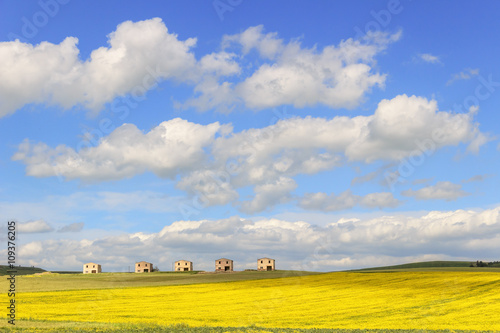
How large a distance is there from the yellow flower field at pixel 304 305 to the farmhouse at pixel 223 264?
300 ft

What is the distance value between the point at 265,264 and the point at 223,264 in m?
16.9

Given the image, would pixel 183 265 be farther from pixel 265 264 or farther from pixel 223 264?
pixel 265 264

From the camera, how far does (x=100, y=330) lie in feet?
117

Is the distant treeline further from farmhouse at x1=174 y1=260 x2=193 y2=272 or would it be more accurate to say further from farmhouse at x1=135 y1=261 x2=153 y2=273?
farmhouse at x1=135 y1=261 x2=153 y2=273

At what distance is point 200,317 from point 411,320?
21.8 metres

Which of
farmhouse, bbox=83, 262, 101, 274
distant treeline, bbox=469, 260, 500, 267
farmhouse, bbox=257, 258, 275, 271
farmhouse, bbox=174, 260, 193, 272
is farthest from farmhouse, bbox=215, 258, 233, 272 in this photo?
distant treeline, bbox=469, 260, 500, 267

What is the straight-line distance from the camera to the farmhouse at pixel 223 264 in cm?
18366

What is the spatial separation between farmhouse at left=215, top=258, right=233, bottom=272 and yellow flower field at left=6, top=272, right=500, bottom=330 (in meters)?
91.3

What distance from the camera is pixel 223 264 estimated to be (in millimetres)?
184625

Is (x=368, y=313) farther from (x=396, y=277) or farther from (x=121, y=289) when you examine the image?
(x=121, y=289)

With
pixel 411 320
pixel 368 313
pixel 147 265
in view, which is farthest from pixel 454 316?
pixel 147 265

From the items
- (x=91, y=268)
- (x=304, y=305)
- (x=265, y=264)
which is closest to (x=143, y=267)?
(x=91, y=268)

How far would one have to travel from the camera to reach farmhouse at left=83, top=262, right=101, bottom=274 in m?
193

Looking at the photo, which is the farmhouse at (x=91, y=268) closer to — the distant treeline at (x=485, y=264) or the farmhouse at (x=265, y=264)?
the farmhouse at (x=265, y=264)
